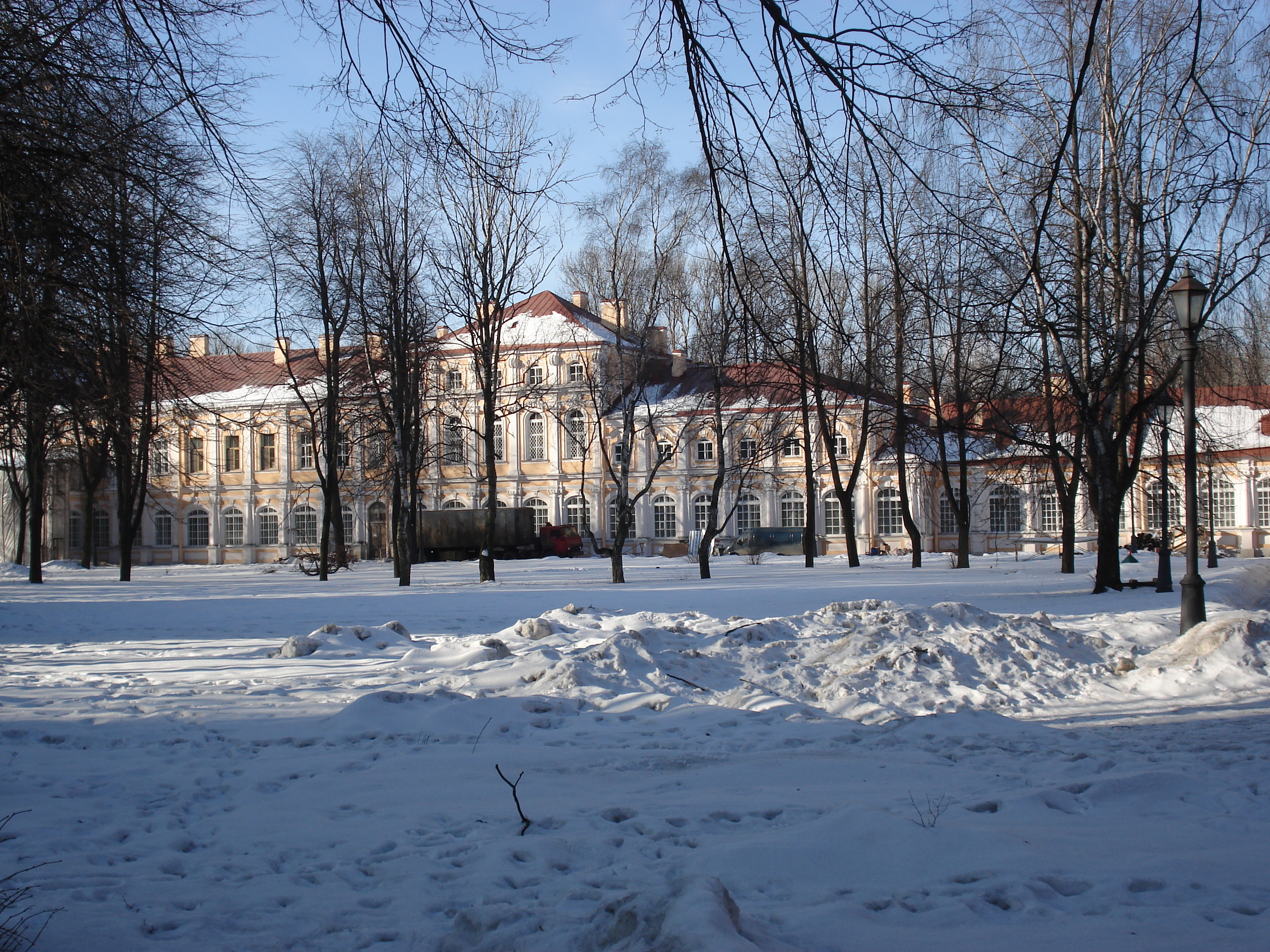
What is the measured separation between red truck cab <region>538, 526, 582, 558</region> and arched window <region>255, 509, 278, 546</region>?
692 inches

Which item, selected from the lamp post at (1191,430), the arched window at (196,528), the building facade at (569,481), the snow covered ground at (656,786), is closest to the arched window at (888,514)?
the building facade at (569,481)

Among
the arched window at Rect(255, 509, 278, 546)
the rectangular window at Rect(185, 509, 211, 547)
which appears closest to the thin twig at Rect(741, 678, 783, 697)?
the arched window at Rect(255, 509, 278, 546)

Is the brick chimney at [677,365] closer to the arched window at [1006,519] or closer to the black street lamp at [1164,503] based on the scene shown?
the arched window at [1006,519]

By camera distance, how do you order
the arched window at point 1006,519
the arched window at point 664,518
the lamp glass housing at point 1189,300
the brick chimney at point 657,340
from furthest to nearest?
the arched window at point 664,518, the arched window at point 1006,519, the brick chimney at point 657,340, the lamp glass housing at point 1189,300

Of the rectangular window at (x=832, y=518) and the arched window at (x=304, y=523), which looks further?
the arched window at (x=304, y=523)

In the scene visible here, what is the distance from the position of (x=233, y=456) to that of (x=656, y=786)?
5302cm

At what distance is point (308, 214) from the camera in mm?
24109

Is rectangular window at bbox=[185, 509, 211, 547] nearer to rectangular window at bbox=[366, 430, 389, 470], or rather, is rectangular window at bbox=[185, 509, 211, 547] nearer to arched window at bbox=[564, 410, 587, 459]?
rectangular window at bbox=[366, 430, 389, 470]

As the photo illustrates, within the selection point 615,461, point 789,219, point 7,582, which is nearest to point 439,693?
point 789,219

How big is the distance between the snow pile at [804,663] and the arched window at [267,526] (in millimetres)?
44328

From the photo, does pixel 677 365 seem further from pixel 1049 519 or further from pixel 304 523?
pixel 304 523

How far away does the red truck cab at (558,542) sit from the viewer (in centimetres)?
4347

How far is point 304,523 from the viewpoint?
50.9 meters

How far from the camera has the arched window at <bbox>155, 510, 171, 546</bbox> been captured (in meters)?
52.1
